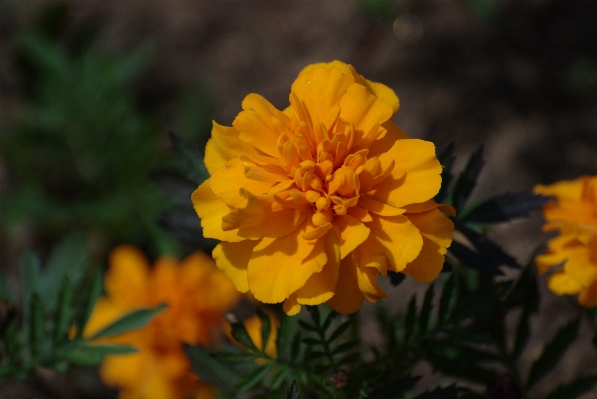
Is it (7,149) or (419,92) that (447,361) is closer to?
(419,92)

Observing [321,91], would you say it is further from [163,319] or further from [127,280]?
[127,280]

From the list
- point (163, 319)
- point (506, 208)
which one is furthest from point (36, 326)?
point (506, 208)

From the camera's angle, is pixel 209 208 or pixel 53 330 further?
pixel 53 330

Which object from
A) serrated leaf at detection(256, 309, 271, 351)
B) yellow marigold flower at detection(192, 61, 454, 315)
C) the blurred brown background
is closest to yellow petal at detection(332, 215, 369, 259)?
yellow marigold flower at detection(192, 61, 454, 315)

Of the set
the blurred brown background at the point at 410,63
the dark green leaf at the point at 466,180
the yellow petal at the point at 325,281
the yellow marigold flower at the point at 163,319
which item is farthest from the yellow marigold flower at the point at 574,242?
the blurred brown background at the point at 410,63

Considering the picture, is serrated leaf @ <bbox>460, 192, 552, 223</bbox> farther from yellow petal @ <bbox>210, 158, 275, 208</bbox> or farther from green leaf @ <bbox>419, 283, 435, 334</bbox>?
yellow petal @ <bbox>210, 158, 275, 208</bbox>
